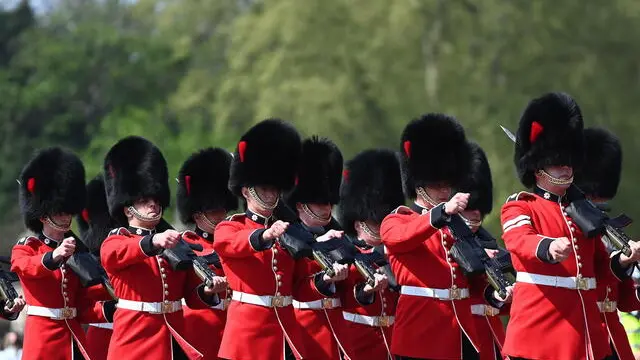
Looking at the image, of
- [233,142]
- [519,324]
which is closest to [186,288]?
[519,324]

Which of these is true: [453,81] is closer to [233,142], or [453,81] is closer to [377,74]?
[377,74]

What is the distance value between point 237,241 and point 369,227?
240 centimetres

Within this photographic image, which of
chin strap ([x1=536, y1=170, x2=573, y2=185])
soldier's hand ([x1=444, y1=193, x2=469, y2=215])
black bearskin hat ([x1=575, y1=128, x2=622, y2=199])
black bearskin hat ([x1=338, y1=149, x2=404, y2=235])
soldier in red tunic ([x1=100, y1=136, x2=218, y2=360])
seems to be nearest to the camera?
soldier's hand ([x1=444, y1=193, x2=469, y2=215])

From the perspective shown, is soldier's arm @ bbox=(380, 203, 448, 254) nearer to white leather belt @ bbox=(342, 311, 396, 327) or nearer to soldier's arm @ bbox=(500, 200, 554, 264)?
soldier's arm @ bbox=(500, 200, 554, 264)

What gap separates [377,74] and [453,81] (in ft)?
4.13

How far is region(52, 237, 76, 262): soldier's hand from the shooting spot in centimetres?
920

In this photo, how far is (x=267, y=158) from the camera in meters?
9.44

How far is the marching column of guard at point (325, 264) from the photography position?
28.0 feet

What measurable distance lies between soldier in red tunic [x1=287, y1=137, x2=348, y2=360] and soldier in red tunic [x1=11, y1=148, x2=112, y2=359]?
1.36 metres

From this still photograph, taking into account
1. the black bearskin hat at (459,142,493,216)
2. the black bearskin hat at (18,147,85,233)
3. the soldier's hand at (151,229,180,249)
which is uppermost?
the soldier's hand at (151,229,180,249)

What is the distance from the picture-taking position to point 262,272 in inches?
355

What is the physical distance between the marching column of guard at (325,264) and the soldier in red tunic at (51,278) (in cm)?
1

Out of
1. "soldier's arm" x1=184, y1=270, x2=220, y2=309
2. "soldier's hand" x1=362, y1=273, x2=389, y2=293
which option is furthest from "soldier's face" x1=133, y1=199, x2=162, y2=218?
"soldier's hand" x1=362, y1=273, x2=389, y2=293

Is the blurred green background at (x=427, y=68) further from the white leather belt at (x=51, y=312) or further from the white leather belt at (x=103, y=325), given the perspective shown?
the white leather belt at (x=51, y=312)
